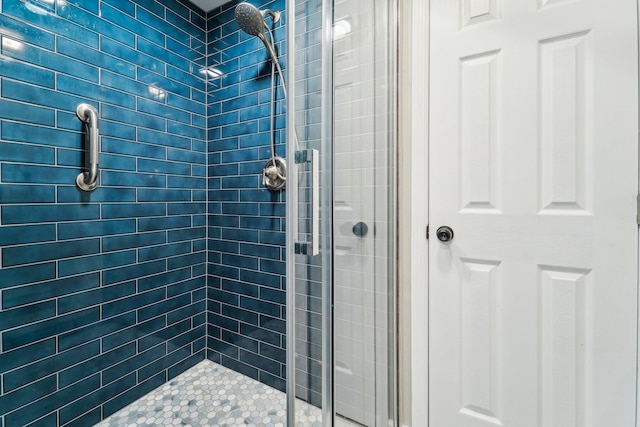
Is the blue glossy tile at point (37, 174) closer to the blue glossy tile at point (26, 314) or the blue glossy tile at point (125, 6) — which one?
the blue glossy tile at point (26, 314)

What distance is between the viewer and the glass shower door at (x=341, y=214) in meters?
0.65

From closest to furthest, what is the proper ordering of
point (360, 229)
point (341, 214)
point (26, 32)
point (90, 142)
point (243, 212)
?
point (341, 214), point (360, 229), point (26, 32), point (90, 142), point (243, 212)

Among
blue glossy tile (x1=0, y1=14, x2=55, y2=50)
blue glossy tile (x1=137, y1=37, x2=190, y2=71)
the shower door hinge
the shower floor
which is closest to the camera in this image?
the shower door hinge

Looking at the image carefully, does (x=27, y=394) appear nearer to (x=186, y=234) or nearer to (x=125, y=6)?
(x=186, y=234)

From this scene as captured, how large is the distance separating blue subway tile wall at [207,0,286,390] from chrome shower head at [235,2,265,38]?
14 centimetres

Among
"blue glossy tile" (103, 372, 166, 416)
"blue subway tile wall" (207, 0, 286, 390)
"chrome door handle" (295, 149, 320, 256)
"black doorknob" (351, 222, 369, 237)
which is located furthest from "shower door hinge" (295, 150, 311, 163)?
"blue glossy tile" (103, 372, 166, 416)

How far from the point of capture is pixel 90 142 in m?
1.19

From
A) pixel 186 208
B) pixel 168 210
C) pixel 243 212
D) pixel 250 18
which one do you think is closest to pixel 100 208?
pixel 168 210

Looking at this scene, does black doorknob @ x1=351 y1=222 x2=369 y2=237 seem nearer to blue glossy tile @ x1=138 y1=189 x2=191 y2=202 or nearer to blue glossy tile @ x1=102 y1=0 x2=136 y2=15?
blue glossy tile @ x1=138 y1=189 x2=191 y2=202

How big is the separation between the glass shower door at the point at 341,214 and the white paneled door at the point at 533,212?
200 mm

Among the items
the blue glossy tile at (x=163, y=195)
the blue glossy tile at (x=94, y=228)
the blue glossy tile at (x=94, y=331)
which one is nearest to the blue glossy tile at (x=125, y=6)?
the blue glossy tile at (x=163, y=195)

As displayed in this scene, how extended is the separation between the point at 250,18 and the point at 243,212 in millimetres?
958

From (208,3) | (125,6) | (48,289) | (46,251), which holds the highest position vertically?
(208,3)

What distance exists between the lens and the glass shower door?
0.65 m
